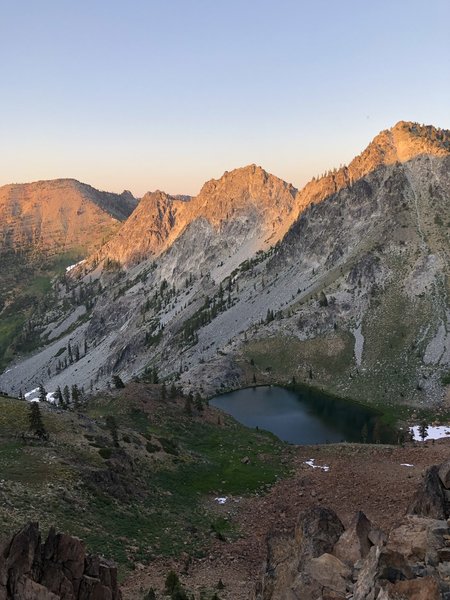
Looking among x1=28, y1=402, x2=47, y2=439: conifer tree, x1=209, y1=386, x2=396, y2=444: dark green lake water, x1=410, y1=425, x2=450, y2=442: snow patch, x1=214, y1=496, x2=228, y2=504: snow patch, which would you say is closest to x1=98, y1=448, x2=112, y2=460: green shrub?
x1=28, y1=402, x2=47, y2=439: conifer tree

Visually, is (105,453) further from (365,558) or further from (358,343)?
(358,343)

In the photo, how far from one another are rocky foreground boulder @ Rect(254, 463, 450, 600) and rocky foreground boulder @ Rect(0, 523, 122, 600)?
26.3 feet

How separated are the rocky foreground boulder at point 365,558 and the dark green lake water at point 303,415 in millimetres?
70662

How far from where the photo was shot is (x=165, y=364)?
623 feet

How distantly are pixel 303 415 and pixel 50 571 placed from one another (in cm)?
9586

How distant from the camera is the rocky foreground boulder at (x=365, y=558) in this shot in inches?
685

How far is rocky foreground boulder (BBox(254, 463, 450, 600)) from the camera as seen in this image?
57.1 ft

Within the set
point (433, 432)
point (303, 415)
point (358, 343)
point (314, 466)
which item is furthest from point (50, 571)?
point (358, 343)

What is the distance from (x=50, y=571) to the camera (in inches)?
914

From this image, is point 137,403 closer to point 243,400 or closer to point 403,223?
point 243,400

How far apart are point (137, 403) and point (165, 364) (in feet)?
382

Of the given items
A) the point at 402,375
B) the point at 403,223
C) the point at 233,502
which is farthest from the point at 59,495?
the point at 403,223

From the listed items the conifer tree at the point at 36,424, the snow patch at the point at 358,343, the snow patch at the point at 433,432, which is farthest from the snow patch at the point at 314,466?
the snow patch at the point at 358,343

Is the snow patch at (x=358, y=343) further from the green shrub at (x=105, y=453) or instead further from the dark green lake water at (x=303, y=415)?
the green shrub at (x=105, y=453)
